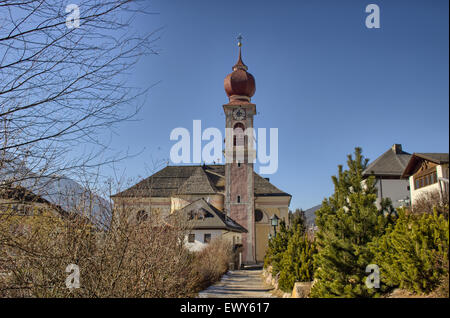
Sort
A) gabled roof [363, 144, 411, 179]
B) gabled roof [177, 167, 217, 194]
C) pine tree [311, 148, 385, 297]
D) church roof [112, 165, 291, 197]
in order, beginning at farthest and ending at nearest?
church roof [112, 165, 291, 197] → gabled roof [177, 167, 217, 194] → gabled roof [363, 144, 411, 179] → pine tree [311, 148, 385, 297]

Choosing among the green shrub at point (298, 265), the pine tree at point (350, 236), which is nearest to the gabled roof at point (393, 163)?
the green shrub at point (298, 265)

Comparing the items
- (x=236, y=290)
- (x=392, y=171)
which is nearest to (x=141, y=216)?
(x=236, y=290)

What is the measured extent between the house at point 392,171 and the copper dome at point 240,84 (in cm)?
2445

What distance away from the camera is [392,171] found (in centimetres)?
1981

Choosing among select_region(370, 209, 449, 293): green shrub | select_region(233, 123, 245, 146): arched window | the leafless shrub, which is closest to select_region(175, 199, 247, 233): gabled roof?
the leafless shrub

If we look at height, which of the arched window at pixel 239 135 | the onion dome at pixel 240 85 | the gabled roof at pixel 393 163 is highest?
the onion dome at pixel 240 85

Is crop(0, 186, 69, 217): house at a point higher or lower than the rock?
higher

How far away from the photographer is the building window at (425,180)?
1983 cm

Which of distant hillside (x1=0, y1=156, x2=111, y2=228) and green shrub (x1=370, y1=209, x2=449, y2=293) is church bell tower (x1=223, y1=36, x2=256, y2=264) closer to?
green shrub (x1=370, y1=209, x2=449, y2=293)

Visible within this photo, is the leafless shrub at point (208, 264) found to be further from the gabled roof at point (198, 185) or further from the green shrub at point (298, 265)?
the gabled roof at point (198, 185)

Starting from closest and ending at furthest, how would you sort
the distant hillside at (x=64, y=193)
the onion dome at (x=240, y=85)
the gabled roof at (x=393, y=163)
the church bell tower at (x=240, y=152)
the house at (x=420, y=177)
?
the distant hillside at (x=64, y=193), the house at (x=420, y=177), the gabled roof at (x=393, y=163), the church bell tower at (x=240, y=152), the onion dome at (x=240, y=85)

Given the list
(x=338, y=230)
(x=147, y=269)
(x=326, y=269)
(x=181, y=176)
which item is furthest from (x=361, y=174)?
(x=181, y=176)

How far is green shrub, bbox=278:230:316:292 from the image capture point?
40.7 ft
